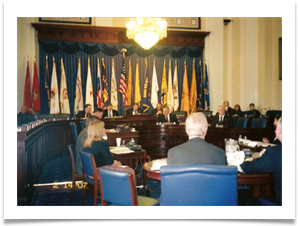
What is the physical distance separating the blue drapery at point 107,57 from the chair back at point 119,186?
969cm

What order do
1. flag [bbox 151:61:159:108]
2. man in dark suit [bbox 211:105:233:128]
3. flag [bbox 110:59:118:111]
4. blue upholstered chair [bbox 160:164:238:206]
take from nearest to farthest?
blue upholstered chair [bbox 160:164:238:206], man in dark suit [bbox 211:105:233:128], flag [bbox 110:59:118:111], flag [bbox 151:61:159:108]

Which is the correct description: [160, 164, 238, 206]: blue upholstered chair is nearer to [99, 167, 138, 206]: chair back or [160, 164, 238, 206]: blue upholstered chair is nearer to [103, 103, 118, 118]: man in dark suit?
[99, 167, 138, 206]: chair back

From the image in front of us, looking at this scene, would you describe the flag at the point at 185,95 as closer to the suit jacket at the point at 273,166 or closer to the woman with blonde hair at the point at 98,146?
the woman with blonde hair at the point at 98,146

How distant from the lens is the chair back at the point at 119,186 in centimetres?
227

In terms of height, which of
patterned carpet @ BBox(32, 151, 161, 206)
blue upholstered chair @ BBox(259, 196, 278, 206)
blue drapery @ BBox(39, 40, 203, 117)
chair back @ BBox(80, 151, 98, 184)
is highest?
blue drapery @ BBox(39, 40, 203, 117)

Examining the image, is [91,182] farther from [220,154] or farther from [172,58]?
[172,58]

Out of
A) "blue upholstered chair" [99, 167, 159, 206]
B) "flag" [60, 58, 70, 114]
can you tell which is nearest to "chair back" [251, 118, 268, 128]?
"blue upholstered chair" [99, 167, 159, 206]

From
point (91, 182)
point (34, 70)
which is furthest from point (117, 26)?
point (91, 182)

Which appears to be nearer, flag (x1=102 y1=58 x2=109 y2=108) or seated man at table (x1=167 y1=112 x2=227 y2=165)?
seated man at table (x1=167 y1=112 x2=227 y2=165)

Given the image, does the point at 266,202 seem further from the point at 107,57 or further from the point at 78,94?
the point at 107,57

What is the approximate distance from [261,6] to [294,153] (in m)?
1.47

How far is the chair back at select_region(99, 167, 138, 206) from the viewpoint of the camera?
2270 mm

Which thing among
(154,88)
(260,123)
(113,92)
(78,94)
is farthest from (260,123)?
(78,94)

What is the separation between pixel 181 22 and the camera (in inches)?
500
